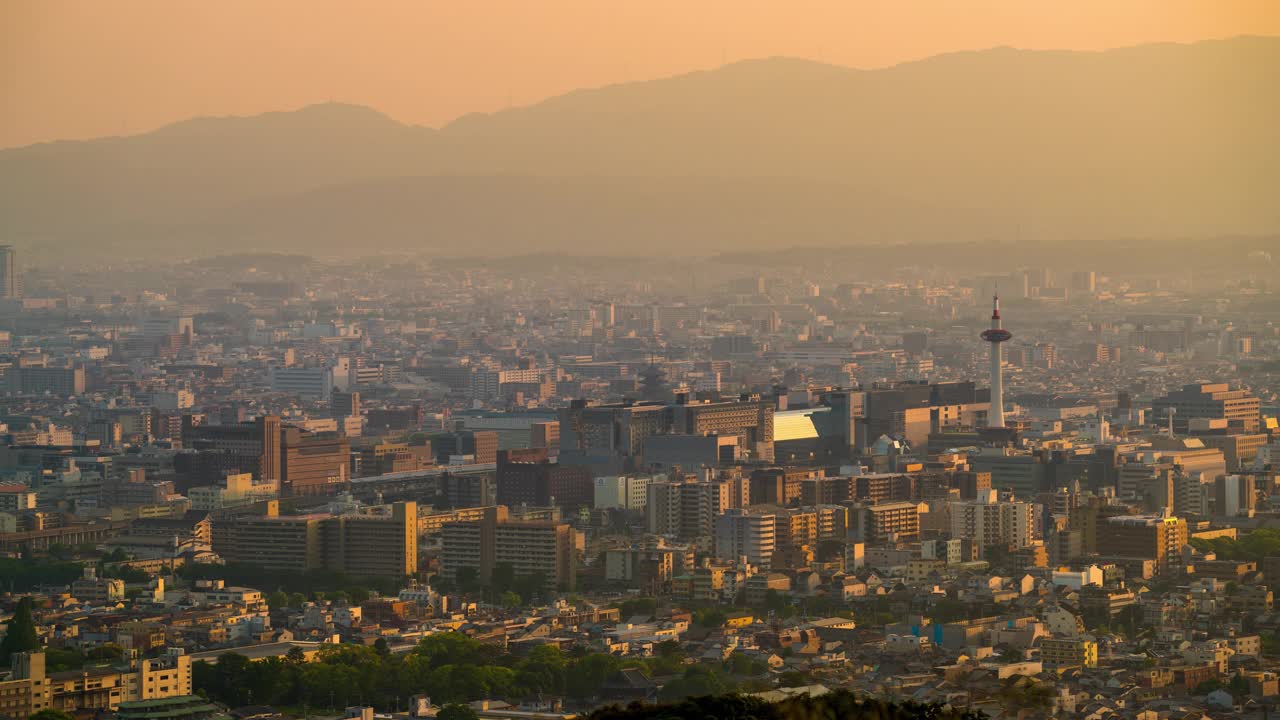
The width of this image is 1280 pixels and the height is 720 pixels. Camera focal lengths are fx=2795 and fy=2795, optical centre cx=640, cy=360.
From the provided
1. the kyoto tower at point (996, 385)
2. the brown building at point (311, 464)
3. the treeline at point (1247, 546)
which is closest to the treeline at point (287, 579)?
the treeline at point (1247, 546)

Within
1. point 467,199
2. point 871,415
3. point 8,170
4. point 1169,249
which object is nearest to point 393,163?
point 467,199

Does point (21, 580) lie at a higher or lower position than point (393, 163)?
lower

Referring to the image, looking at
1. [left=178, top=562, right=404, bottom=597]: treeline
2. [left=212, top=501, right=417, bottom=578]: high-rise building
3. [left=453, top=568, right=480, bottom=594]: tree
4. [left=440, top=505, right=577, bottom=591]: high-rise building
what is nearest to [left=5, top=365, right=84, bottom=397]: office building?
[left=212, top=501, right=417, bottom=578]: high-rise building

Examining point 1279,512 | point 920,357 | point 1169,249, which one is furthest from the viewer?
point 1169,249

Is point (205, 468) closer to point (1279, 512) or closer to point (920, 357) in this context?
point (1279, 512)

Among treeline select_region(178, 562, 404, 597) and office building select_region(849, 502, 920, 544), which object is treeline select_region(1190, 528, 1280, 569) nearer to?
office building select_region(849, 502, 920, 544)

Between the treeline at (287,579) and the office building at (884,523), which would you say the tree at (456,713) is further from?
the office building at (884,523)
